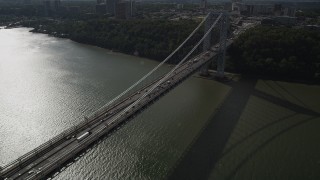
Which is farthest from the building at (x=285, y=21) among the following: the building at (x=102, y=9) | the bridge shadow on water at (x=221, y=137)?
the building at (x=102, y=9)

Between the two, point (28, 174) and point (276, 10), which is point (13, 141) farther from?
point (276, 10)

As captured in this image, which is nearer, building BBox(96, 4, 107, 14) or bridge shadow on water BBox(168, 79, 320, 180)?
bridge shadow on water BBox(168, 79, 320, 180)

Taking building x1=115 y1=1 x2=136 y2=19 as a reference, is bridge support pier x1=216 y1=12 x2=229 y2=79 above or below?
below

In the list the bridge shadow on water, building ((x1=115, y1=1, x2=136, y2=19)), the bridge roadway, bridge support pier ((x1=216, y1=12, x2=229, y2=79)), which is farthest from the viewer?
building ((x1=115, y1=1, x2=136, y2=19))

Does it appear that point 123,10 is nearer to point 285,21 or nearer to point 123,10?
point 123,10

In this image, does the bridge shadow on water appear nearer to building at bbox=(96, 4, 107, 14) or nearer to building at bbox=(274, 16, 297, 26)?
building at bbox=(274, 16, 297, 26)

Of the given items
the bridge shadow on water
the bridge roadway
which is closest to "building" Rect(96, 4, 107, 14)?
the bridge shadow on water

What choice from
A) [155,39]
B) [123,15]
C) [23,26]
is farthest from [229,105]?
[23,26]

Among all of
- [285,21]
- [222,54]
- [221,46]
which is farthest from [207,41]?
[285,21]

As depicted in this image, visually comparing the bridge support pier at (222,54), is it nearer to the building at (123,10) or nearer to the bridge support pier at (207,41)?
the bridge support pier at (207,41)
